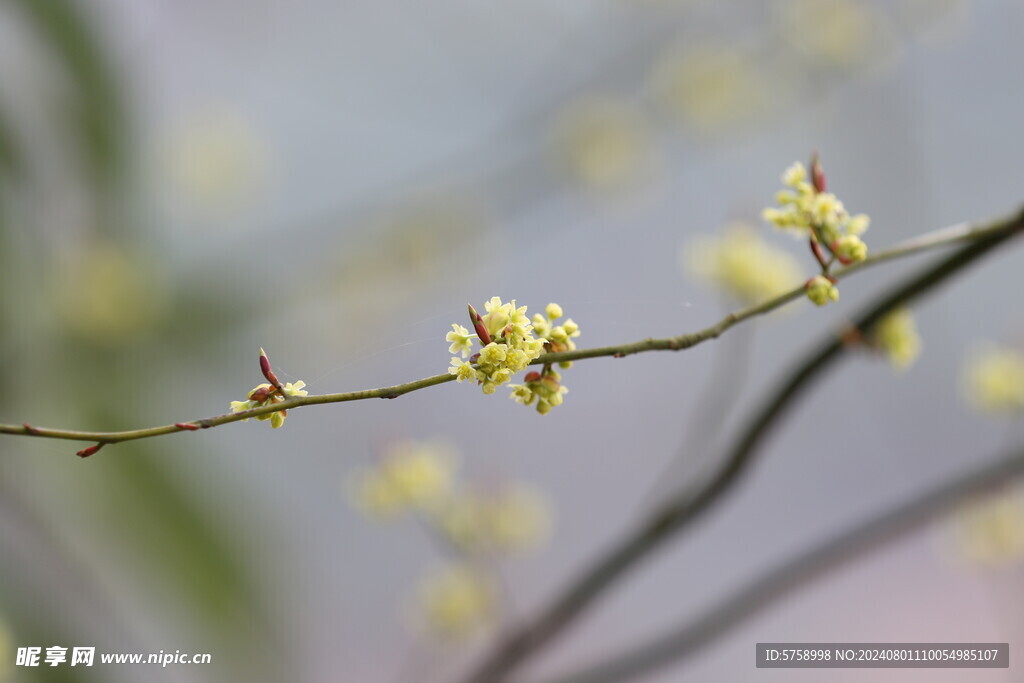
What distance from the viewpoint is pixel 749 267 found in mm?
504

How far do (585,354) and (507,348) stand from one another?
1.1 inches

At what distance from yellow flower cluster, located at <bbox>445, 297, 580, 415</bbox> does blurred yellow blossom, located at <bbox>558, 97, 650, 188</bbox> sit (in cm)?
84

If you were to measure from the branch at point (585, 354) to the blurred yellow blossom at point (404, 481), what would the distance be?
32 centimetres

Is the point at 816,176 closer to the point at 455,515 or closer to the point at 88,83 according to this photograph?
the point at 455,515

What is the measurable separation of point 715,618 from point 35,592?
2.10 feet

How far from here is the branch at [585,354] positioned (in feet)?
0.72

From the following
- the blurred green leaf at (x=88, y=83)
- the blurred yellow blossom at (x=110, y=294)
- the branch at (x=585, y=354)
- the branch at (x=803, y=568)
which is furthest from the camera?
the blurred yellow blossom at (x=110, y=294)

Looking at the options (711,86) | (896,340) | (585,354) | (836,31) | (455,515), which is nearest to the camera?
(585,354)

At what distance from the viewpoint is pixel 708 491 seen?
41 cm

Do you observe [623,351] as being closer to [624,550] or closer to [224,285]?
[624,550]

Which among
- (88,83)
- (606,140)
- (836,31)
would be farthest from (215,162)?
(836,31)

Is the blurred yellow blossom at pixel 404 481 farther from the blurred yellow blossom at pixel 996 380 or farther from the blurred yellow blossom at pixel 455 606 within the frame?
the blurred yellow blossom at pixel 996 380

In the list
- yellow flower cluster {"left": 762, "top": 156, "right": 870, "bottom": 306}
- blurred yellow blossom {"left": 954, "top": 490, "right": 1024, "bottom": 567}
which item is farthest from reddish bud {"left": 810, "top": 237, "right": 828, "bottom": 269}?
blurred yellow blossom {"left": 954, "top": 490, "right": 1024, "bottom": 567}

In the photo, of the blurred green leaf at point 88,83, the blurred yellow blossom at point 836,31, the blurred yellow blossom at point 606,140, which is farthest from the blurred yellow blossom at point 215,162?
the blurred yellow blossom at point 836,31
